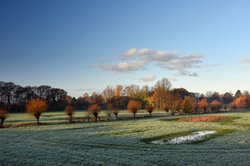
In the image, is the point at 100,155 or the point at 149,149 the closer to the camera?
the point at 100,155

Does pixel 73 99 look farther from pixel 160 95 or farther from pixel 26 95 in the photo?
pixel 160 95

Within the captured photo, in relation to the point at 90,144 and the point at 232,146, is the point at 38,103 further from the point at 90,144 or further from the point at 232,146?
the point at 232,146

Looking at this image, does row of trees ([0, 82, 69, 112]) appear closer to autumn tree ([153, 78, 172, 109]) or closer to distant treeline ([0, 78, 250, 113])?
distant treeline ([0, 78, 250, 113])

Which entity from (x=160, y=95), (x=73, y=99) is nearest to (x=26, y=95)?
(x=73, y=99)

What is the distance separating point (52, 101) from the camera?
7229 inches

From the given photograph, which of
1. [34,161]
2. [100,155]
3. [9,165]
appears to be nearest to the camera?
[9,165]

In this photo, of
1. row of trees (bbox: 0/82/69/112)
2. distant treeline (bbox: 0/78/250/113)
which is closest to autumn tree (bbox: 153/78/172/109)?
distant treeline (bbox: 0/78/250/113)

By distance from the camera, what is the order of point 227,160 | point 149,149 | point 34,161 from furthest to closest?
1. point 149,149
2. point 227,160
3. point 34,161

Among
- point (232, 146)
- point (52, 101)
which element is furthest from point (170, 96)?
point (232, 146)

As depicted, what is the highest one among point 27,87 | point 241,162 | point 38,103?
point 27,87

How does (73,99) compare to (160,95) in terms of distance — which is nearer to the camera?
(160,95)

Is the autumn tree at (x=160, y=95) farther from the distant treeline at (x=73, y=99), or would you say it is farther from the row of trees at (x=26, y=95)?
the row of trees at (x=26, y=95)

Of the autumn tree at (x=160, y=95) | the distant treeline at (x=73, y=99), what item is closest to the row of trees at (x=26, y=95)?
the distant treeline at (x=73, y=99)

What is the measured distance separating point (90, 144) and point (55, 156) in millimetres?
10610
